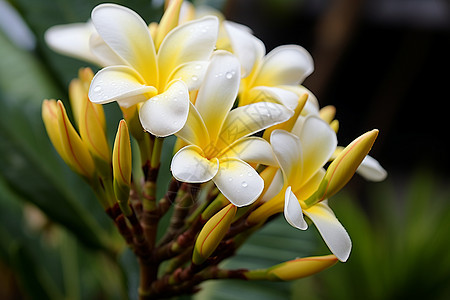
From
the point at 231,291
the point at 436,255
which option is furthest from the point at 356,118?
the point at 231,291

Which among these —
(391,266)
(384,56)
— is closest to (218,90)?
(391,266)

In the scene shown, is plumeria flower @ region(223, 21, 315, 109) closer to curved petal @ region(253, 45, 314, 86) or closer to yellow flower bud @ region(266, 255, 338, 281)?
curved petal @ region(253, 45, 314, 86)

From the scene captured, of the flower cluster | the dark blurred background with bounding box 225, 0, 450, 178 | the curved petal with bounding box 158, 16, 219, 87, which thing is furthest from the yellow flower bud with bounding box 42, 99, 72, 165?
the dark blurred background with bounding box 225, 0, 450, 178

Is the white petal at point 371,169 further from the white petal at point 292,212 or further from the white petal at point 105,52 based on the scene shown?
the white petal at point 105,52

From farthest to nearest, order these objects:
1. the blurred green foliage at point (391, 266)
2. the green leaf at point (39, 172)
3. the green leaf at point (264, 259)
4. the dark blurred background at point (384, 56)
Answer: the dark blurred background at point (384, 56), the blurred green foliage at point (391, 266), the green leaf at point (264, 259), the green leaf at point (39, 172)

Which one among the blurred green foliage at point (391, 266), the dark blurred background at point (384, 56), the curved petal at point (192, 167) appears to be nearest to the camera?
the curved petal at point (192, 167)

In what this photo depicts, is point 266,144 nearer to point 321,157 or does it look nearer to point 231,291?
point 321,157

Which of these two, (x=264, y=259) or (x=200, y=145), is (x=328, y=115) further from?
(x=264, y=259)

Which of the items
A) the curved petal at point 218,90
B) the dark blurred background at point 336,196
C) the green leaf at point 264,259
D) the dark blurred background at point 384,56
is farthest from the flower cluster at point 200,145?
the dark blurred background at point 384,56
